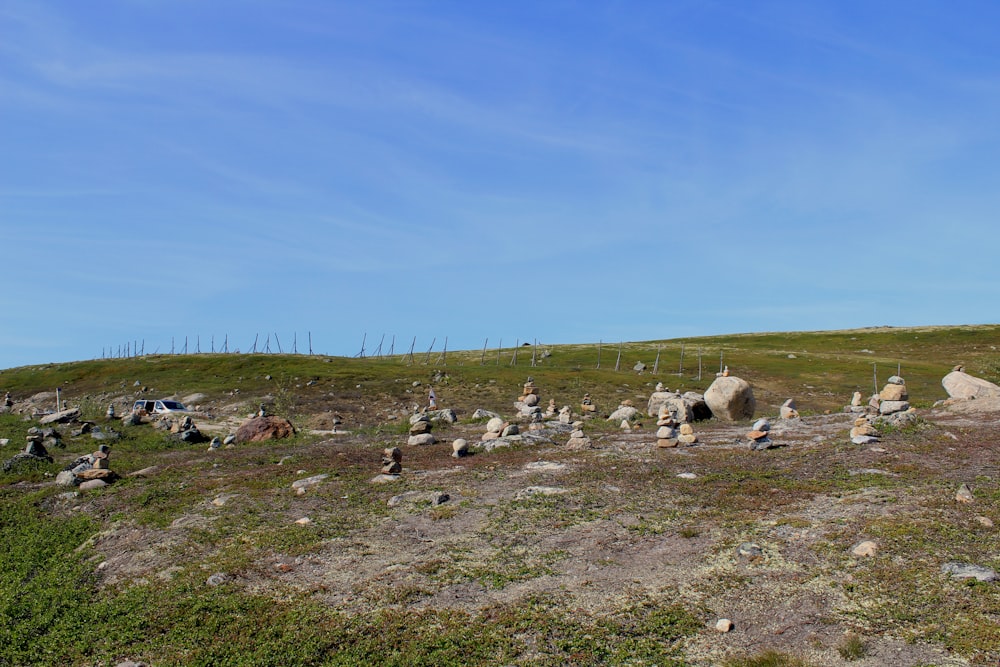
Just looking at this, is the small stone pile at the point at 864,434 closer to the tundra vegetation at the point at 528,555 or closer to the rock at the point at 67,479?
the tundra vegetation at the point at 528,555

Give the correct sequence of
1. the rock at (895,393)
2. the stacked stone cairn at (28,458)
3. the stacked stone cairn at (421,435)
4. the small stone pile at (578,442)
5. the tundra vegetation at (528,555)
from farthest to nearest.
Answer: the stacked stone cairn at (421,435), the rock at (895,393), the stacked stone cairn at (28,458), the small stone pile at (578,442), the tundra vegetation at (528,555)

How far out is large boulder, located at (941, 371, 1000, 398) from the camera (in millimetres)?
30359

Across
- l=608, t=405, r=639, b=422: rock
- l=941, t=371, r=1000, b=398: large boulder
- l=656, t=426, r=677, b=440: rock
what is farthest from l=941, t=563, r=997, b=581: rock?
l=608, t=405, r=639, b=422: rock

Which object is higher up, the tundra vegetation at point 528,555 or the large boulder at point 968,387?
the large boulder at point 968,387

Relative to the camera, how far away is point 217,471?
2605 centimetres

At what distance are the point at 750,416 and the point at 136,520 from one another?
27534 millimetres

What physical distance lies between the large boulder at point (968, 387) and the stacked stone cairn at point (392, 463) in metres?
23.0

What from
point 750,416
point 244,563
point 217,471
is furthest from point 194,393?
point 244,563

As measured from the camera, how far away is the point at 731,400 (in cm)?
3581

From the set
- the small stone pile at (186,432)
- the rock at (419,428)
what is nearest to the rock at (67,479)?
the small stone pile at (186,432)

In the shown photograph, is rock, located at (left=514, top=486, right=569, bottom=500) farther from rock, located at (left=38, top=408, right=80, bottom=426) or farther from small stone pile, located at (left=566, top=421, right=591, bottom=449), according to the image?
rock, located at (left=38, top=408, right=80, bottom=426)

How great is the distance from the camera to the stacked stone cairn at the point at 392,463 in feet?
73.9

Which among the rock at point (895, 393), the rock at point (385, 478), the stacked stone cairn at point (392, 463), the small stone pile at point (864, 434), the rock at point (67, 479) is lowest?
the rock at point (67, 479)

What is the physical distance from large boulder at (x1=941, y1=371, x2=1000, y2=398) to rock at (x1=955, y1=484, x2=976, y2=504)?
16589 mm
